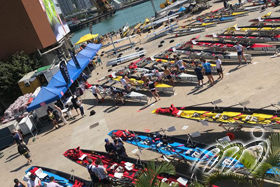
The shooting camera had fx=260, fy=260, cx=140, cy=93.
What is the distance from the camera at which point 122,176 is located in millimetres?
9570

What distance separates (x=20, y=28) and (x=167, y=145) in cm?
2958

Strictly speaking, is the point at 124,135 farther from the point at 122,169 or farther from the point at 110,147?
the point at 122,169

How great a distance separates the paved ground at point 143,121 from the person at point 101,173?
2.40m

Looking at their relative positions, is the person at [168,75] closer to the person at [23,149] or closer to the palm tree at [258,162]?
the person at [23,149]

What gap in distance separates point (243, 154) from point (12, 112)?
62.6 feet

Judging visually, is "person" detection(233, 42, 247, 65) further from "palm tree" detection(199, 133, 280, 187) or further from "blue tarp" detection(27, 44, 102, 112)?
"blue tarp" detection(27, 44, 102, 112)

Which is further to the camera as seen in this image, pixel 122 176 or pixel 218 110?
pixel 218 110

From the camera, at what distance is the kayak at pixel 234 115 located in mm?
9277

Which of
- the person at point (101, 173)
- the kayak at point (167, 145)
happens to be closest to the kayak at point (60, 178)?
the person at point (101, 173)

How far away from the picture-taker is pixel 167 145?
1043 centimetres

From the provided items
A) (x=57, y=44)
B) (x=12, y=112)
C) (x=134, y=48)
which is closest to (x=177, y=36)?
(x=134, y=48)

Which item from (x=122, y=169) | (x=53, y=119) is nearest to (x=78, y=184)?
(x=122, y=169)

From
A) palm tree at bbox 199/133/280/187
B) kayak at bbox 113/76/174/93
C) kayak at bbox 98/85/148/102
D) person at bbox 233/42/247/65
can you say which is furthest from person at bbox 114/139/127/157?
person at bbox 233/42/247/65

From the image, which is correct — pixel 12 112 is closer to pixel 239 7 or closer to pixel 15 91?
pixel 15 91
